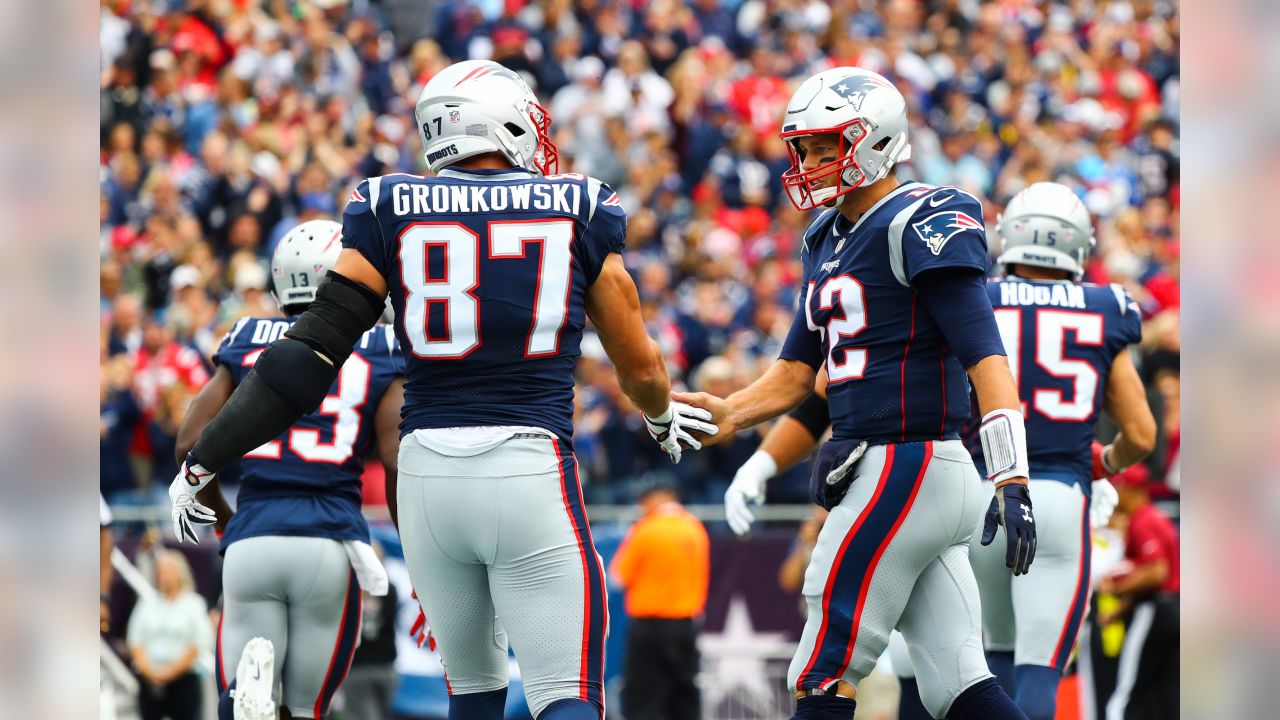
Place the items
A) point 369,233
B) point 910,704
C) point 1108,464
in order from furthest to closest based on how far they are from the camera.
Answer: point 1108,464, point 910,704, point 369,233

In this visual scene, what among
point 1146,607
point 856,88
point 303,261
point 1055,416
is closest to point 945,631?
point 856,88

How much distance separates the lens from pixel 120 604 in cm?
1010

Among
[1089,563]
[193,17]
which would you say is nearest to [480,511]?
[1089,563]

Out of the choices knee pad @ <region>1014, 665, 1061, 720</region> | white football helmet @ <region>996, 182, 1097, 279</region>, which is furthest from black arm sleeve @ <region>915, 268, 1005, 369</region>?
white football helmet @ <region>996, 182, 1097, 279</region>

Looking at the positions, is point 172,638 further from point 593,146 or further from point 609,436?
point 593,146

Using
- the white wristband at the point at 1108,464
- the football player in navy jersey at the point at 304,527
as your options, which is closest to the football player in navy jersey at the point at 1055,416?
the white wristband at the point at 1108,464

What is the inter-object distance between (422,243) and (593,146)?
11586 millimetres

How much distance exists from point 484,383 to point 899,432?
118cm

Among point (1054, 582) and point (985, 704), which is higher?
point (1054, 582)

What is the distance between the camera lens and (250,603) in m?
5.57

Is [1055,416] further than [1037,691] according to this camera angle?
Yes

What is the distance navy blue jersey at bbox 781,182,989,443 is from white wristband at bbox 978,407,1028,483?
0.27 meters

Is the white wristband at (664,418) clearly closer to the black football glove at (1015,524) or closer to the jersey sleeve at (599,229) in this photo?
the jersey sleeve at (599,229)

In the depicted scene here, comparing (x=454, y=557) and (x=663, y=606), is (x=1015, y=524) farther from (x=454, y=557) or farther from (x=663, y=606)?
(x=663, y=606)
